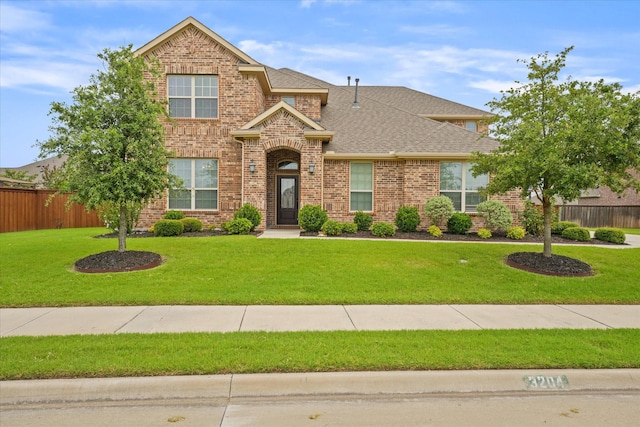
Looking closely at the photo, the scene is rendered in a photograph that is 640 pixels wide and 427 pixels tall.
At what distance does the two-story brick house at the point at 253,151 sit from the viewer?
15695 mm

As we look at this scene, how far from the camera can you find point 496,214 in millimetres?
15172

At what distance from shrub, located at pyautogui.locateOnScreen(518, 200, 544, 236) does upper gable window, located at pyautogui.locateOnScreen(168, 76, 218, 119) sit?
42.4 feet

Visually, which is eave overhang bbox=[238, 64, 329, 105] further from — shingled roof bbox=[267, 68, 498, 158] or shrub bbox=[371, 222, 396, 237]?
shrub bbox=[371, 222, 396, 237]

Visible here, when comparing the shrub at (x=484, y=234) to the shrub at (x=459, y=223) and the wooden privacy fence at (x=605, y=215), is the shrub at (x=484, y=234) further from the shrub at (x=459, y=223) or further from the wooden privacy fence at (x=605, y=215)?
the wooden privacy fence at (x=605, y=215)

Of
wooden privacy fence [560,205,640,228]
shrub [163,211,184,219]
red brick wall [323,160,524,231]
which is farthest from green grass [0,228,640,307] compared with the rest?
wooden privacy fence [560,205,640,228]

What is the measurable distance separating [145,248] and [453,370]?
9.60 metres

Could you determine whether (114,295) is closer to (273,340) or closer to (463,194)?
(273,340)

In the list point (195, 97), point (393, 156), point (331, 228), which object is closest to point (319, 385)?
point (331, 228)

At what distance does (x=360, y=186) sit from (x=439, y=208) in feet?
11.2

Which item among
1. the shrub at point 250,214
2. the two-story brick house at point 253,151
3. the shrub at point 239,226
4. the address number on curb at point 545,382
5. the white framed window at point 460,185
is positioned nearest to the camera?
the address number on curb at point 545,382

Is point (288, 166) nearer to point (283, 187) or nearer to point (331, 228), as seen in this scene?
point (283, 187)

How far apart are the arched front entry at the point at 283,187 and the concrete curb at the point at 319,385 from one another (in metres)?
13.6

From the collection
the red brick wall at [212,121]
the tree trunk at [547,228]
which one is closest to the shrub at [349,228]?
the red brick wall at [212,121]

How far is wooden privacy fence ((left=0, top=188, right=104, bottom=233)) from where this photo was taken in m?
18.2
